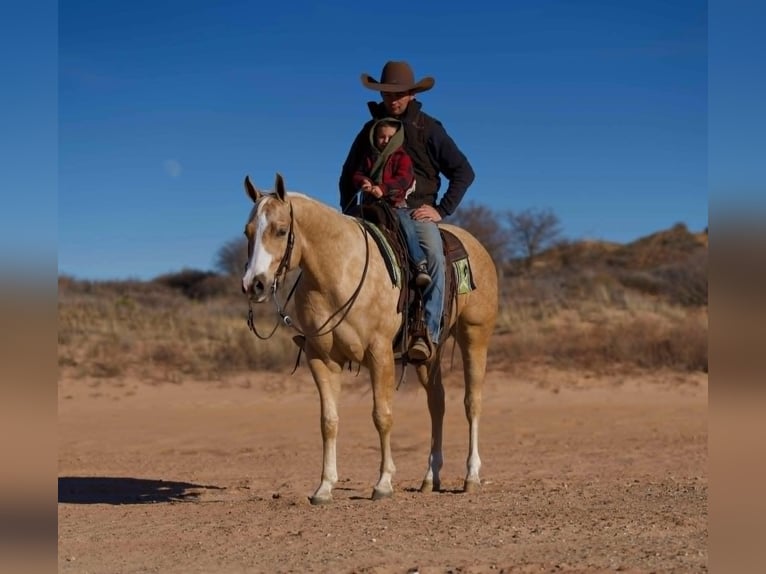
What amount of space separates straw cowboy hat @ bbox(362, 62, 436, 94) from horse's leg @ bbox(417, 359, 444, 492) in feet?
8.68

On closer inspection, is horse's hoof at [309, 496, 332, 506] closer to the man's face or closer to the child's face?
the child's face

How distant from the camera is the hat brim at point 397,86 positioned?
8242 millimetres

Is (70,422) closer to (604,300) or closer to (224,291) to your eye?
(604,300)

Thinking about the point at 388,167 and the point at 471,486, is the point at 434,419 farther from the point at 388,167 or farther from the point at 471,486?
the point at 388,167

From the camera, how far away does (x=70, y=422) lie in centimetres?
1666

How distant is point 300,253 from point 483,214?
3870 cm

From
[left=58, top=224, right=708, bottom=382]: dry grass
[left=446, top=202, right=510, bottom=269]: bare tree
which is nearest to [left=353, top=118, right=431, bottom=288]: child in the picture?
[left=58, top=224, right=708, bottom=382]: dry grass

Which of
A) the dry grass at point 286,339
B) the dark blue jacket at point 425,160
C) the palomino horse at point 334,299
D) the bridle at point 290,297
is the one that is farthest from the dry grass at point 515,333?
the bridle at point 290,297

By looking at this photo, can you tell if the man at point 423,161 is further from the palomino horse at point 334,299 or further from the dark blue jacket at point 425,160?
the palomino horse at point 334,299

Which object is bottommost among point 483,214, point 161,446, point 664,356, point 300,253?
point 161,446

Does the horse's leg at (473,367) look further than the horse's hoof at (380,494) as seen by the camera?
Yes

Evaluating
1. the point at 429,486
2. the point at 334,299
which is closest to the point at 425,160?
the point at 334,299

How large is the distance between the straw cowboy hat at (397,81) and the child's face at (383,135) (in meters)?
0.35
